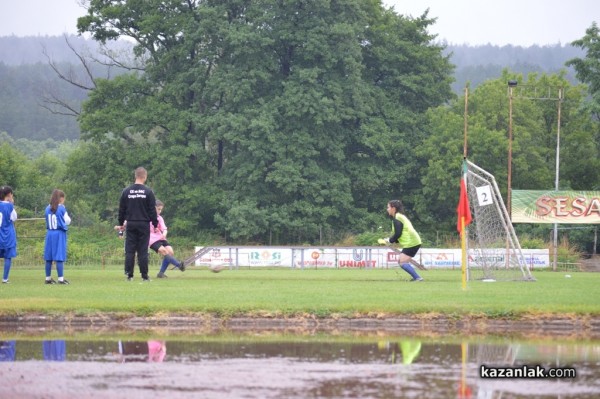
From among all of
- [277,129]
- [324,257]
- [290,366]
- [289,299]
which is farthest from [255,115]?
[290,366]

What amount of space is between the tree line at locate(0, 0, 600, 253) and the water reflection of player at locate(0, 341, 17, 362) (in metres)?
47.3

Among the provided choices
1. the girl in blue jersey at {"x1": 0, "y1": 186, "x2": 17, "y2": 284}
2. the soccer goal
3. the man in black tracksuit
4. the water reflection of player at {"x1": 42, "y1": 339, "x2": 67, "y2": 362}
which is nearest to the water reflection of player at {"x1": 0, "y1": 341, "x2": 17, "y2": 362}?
the water reflection of player at {"x1": 42, "y1": 339, "x2": 67, "y2": 362}

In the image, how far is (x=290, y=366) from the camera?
38.7 ft

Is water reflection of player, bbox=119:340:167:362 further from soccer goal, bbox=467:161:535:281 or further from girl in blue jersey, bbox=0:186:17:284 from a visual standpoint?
soccer goal, bbox=467:161:535:281

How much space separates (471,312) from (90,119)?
50.5 meters

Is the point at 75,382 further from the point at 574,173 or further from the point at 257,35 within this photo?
the point at 574,173

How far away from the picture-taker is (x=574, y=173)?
71688 millimetres

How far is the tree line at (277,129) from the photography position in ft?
206

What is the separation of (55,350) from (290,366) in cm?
325

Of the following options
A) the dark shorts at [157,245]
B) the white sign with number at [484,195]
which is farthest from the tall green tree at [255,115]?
the dark shorts at [157,245]

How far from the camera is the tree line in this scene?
62.7 metres

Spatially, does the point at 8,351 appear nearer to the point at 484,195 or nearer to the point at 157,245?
the point at 157,245

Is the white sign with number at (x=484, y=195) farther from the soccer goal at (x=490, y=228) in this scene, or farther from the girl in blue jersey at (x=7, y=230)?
the girl in blue jersey at (x=7, y=230)

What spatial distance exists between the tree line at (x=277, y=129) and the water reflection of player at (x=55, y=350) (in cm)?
4718
